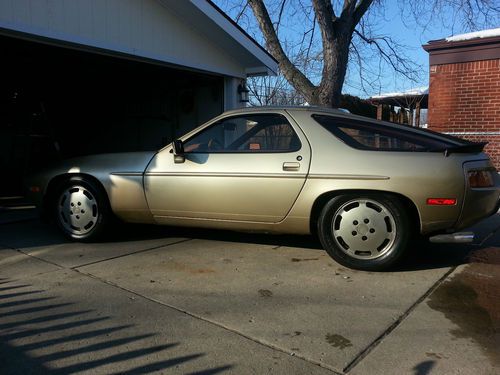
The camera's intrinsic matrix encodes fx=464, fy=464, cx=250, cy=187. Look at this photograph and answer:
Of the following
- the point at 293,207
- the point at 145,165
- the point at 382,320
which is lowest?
the point at 382,320

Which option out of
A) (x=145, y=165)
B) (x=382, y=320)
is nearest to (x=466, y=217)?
(x=382, y=320)

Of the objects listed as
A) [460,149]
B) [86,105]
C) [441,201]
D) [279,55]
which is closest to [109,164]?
[441,201]

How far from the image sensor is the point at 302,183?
4.40 m

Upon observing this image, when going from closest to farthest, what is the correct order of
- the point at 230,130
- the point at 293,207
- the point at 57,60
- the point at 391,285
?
the point at 391,285
the point at 293,207
the point at 230,130
the point at 57,60

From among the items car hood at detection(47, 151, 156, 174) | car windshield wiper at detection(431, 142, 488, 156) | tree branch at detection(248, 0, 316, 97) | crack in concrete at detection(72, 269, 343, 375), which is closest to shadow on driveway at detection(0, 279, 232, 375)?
crack in concrete at detection(72, 269, 343, 375)

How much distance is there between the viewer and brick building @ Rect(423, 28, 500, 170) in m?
9.90

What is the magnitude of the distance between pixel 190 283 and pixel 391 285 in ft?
5.66

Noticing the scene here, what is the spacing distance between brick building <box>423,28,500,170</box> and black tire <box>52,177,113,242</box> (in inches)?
330

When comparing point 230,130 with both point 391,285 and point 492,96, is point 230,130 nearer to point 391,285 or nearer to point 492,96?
point 391,285

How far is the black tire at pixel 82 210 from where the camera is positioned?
5.18 m

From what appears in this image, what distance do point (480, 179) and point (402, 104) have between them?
16355mm

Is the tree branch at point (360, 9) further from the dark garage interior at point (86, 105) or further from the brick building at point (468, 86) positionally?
the dark garage interior at point (86, 105)

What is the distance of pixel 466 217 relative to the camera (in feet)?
13.5

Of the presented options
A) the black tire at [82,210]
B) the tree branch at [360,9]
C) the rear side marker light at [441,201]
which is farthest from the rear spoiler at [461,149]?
the tree branch at [360,9]
